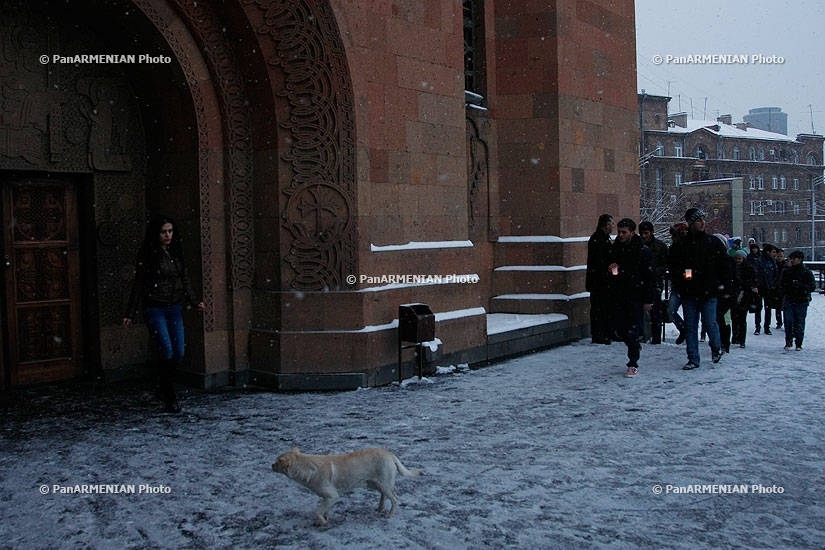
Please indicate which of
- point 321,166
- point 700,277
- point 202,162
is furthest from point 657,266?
point 202,162

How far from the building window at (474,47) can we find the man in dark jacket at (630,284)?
3604 mm

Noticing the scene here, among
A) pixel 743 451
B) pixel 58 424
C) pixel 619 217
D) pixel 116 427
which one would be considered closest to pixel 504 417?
pixel 743 451

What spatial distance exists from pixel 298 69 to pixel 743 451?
5409 mm

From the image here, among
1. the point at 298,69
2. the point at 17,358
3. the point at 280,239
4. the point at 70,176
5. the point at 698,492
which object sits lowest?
the point at 698,492

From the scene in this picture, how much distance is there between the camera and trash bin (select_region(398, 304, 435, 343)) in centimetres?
783

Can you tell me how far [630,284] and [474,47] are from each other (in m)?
4.70

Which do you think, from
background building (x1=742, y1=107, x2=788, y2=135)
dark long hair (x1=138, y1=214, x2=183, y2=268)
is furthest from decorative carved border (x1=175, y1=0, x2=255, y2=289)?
background building (x1=742, y1=107, x2=788, y2=135)

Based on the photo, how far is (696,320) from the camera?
28.9 feet

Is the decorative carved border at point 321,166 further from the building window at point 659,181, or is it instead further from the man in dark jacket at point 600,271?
the building window at point 659,181

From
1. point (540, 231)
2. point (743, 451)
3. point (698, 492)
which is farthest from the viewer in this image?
point (540, 231)

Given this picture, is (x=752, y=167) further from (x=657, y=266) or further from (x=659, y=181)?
(x=657, y=266)

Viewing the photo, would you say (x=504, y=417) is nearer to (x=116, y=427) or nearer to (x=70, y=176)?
(x=116, y=427)

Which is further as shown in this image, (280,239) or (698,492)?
(280,239)

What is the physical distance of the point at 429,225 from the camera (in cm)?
873
